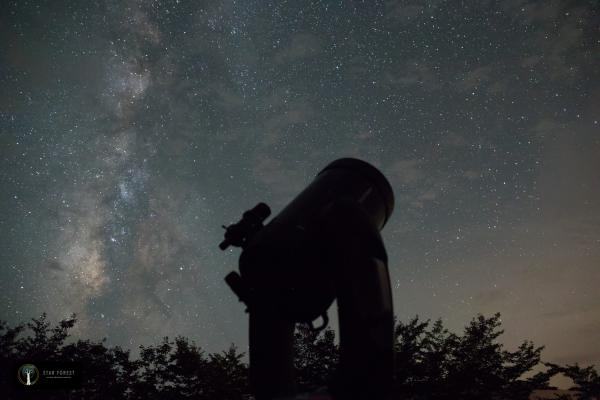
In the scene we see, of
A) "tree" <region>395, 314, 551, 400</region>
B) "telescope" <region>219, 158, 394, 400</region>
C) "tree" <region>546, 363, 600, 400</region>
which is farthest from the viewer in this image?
"tree" <region>395, 314, 551, 400</region>

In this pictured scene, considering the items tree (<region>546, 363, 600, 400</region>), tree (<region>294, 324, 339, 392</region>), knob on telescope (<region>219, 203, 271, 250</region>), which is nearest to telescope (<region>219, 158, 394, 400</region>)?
knob on telescope (<region>219, 203, 271, 250</region>)

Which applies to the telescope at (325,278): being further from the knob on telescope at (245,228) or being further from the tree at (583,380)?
the tree at (583,380)

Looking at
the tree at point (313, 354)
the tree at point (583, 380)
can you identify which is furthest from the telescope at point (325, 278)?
the tree at point (313, 354)

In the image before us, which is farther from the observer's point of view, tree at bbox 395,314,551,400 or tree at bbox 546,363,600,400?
tree at bbox 395,314,551,400

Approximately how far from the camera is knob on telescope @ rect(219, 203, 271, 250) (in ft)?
15.1

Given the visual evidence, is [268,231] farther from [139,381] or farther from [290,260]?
[139,381]

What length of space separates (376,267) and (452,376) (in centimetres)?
1918

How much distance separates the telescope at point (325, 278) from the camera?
3102 mm

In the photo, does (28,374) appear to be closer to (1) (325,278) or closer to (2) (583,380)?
(1) (325,278)

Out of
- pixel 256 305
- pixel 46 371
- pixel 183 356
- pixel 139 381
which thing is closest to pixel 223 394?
pixel 183 356

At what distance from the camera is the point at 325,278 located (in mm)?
3867

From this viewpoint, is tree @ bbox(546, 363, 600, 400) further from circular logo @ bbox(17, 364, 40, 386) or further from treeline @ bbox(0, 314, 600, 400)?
circular logo @ bbox(17, 364, 40, 386)

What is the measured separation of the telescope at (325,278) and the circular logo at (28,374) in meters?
12.3

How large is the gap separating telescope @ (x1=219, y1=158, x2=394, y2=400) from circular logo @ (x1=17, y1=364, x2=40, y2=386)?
1227cm
